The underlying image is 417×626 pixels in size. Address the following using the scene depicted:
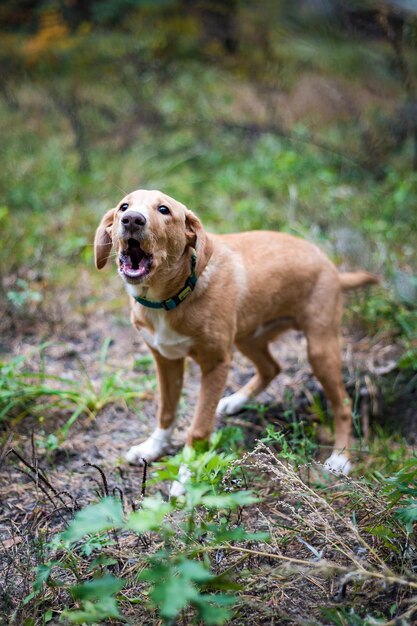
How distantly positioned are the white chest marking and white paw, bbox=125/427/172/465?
0.60 metres

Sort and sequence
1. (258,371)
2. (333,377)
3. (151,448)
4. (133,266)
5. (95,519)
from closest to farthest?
(95,519)
(133,266)
(151,448)
(333,377)
(258,371)

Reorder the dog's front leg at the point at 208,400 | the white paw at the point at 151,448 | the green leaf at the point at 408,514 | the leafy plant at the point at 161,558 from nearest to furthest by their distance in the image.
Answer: the leafy plant at the point at 161,558
the green leaf at the point at 408,514
the dog's front leg at the point at 208,400
the white paw at the point at 151,448

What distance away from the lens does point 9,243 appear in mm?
5262

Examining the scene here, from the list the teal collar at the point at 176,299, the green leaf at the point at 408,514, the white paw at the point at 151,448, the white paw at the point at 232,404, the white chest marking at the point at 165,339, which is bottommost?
the white paw at the point at 232,404

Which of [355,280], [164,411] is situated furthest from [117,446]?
[355,280]

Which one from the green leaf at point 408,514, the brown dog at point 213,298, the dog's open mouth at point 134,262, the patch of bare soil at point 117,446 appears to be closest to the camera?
the green leaf at point 408,514

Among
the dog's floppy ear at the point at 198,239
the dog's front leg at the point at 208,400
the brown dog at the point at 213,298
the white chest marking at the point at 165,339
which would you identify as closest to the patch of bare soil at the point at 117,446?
the brown dog at the point at 213,298

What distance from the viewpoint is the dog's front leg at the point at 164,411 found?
3.44m

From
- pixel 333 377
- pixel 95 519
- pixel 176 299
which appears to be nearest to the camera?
pixel 95 519

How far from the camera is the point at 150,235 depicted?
2721 mm

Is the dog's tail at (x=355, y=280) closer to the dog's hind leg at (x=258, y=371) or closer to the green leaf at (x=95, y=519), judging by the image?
the dog's hind leg at (x=258, y=371)

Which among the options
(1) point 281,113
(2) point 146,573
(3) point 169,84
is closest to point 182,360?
(2) point 146,573

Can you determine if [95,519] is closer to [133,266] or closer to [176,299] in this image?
[133,266]

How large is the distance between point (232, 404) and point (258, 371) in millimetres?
293
